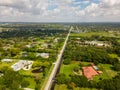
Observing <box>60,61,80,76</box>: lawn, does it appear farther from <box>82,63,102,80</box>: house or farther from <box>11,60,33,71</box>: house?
<box>11,60,33,71</box>: house

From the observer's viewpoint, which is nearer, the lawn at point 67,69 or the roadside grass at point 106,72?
the roadside grass at point 106,72

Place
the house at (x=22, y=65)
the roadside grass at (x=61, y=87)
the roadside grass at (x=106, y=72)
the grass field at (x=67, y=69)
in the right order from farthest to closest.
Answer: the house at (x=22, y=65)
the grass field at (x=67, y=69)
the roadside grass at (x=106, y=72)
the roadside grass at (x=61, y=87)

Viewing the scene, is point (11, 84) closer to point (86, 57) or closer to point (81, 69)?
point (81, 69)

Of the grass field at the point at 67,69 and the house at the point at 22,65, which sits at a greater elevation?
the house at the point at 22,65

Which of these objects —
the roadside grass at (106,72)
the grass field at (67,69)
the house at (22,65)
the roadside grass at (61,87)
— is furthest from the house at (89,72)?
the house at (22,65)

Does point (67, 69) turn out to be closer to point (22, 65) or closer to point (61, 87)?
point (61, 87)

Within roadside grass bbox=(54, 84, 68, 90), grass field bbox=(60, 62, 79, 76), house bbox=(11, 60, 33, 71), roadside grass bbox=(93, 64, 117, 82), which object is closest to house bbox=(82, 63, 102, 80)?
roadside grass bbox=(93, 64, 117, 82)

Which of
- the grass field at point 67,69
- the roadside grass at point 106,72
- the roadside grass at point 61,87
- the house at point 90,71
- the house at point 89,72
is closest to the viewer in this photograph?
the roadside grass at point 61,87

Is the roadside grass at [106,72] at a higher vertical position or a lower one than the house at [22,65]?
lower

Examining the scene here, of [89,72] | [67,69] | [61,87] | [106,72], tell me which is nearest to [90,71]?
[89,72]

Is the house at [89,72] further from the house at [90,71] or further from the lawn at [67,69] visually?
the lawn at [67,69]

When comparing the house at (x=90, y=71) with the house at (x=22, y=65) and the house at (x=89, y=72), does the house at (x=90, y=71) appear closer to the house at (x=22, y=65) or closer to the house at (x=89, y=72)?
the house at (x=89, y=72)

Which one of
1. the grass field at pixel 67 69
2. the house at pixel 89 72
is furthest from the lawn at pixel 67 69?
the house at pixel 89 72

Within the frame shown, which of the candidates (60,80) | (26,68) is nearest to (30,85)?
(60,80)
